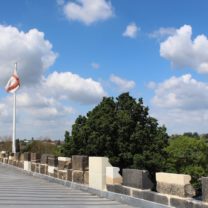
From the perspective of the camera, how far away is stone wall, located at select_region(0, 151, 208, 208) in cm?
920

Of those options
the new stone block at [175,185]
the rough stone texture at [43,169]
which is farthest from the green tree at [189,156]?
the new stone block at [175,185]

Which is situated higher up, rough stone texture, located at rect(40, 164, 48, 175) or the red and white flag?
the red and white flag

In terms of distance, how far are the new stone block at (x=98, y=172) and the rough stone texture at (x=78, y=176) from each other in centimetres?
98

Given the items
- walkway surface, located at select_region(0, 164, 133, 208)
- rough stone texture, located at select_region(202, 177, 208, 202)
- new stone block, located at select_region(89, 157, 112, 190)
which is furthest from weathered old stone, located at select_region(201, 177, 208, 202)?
new stone block, located at select_region(89, 157, 112, 190)

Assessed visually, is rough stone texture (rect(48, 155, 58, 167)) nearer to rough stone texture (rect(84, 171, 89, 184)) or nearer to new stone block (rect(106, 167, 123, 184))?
rough stone texture (rect(84, 171, 89, 184))

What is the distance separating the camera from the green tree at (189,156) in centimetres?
6275

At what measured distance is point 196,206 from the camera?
8.70 metres

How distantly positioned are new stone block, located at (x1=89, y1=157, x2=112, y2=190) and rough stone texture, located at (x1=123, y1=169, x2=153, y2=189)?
1.35m

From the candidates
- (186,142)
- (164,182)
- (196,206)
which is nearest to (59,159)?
(164,182)

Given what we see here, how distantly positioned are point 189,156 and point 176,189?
58.5m

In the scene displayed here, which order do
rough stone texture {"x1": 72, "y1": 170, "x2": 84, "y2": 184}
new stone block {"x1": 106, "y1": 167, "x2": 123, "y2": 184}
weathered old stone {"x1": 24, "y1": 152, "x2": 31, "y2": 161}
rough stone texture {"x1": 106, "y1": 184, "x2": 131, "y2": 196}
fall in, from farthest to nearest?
weathered old stone {"x1": 24, "y1": 152, "x2": 31, "y2": 161} → rough stone texture {"x1": 72, "y1": 170, "x2": 84, "y2": 184} → new stone block {"x1": 106, "y1": 167, "x2": 123, "y2": 184} → rough stone texture {"x1": 106, "y1": 184, "x2": 131, "y2": 196}

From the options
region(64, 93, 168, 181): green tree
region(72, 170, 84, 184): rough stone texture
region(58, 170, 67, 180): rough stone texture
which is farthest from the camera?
region(64, 93, 168, 181): green tree

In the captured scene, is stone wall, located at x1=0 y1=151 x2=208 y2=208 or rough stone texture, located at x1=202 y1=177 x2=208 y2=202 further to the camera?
stone wall, located at x1=0 y1=151 x2=208 y2=208

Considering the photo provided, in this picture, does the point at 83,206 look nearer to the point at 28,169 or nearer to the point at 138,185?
the point at 138,185
